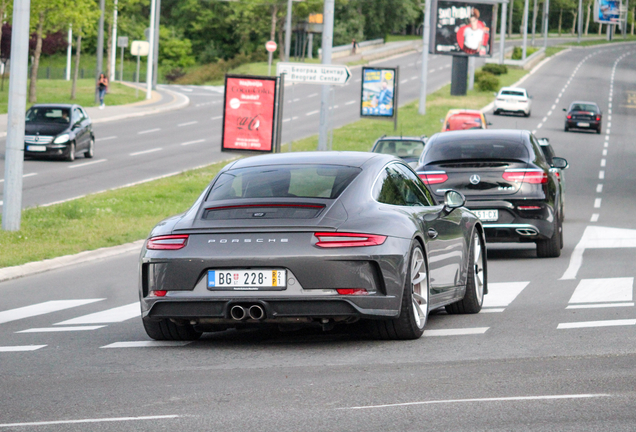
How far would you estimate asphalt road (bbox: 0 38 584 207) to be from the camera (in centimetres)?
2714

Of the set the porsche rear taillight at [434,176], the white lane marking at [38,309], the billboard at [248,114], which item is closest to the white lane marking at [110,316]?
the white lane marking at [38,309]

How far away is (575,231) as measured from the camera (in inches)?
766

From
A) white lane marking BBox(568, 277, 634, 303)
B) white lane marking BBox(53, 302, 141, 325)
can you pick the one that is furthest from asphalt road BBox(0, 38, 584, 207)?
white lane marking BBox(568, 277, 634, 303)

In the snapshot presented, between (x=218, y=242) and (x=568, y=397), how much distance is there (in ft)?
8.97

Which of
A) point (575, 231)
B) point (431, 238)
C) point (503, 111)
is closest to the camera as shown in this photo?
point (431, 238)

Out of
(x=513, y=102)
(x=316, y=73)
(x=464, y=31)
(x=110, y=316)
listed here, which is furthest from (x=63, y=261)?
(x=464, y=31)

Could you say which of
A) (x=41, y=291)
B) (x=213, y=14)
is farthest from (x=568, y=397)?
(x=213, y=14)

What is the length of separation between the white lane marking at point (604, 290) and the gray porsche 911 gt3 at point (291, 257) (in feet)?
9.22

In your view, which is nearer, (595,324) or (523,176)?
(595,324)

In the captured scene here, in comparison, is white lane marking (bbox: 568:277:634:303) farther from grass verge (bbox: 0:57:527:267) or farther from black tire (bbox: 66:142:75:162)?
black tire (bbox: 66:142:75:162)

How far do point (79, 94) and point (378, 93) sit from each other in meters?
25.2

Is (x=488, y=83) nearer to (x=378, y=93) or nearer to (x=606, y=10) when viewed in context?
(x=606, y=10)

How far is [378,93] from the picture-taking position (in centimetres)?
4400

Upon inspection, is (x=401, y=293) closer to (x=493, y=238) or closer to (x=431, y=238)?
(x=431, y=238)
